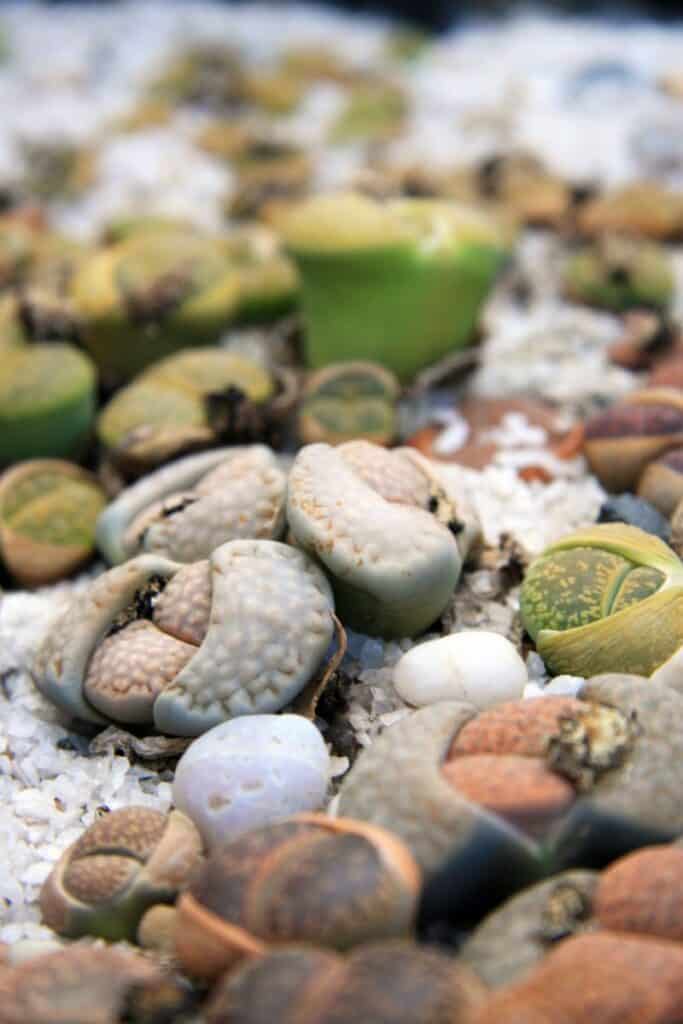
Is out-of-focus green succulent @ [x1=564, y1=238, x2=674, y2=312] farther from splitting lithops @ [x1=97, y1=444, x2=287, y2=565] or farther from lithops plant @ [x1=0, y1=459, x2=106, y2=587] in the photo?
lithops plant @ [x1=0, y1=459, x2=106, y2=587]

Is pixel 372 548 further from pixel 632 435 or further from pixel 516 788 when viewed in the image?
pixel 632 435

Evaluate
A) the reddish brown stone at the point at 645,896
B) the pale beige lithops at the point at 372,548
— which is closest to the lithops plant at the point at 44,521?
the pale beige lithops at the point at 372,548

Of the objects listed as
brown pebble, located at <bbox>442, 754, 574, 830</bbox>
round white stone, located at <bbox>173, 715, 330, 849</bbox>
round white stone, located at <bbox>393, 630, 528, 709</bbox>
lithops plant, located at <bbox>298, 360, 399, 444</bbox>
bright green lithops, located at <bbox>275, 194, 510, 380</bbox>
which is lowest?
round white stone, located at <bbox>173, 715, 330, 849</bbox>

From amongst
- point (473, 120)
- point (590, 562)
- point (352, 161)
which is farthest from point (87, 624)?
point (473, 120)

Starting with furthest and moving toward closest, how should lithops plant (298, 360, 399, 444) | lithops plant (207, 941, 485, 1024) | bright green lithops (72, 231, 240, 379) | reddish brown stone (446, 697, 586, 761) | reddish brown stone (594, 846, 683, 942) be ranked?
1. bright green lithops (72, 231, 240, 379)
2. lithops plant (298, 360, 399, 444)
3. reddish brown stone (446, 697, 586, 761)
4. reddish brown stone (594, 846, 683, 942)
5. lithops plant (207, 941, 485, 1024)

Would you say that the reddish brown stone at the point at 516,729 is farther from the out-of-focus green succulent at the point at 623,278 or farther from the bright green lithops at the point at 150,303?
the out-of-focus green succulent at the point at 623,278

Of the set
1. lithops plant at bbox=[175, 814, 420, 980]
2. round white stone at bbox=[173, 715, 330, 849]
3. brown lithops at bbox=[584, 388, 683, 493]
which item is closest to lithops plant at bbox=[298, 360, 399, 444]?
brown lithops at bbox=[584, 388, 683, 493]

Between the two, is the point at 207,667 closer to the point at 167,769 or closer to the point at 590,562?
the point at 167,769

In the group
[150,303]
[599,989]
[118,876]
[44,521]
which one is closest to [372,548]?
[118,876]
